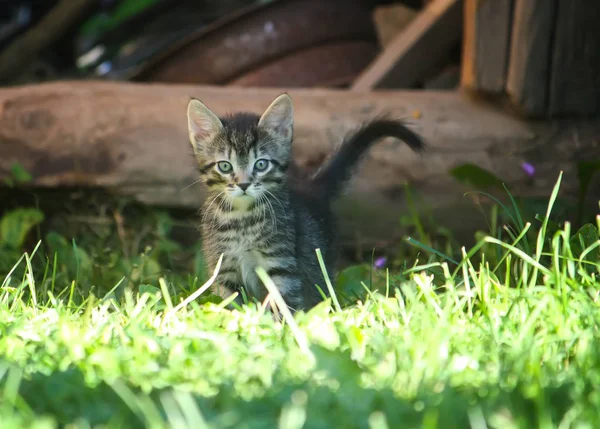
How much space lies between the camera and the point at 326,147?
207 inches

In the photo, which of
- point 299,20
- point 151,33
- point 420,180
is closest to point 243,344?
point 420,180

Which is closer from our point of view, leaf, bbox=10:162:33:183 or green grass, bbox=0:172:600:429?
green grass, bbox=0:172:600:429

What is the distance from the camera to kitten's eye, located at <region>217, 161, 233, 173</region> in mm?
3752

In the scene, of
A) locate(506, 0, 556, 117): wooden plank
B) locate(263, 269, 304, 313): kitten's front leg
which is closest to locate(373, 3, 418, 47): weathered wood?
locate(506, 0, 556, 117): wooden plank

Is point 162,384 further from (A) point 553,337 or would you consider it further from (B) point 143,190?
(B) point 143,190

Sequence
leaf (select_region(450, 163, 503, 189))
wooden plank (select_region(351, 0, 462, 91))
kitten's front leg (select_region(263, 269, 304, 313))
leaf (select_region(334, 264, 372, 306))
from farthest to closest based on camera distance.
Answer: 1. wooden plank (select_region(351, 0, 462, 91))
2. leaf (select_region(450, 163, 503, 189))
3. kitten's front leg (select_region(263, 269, 304, 313))
4. leaf (select_region(334, 264, 372, 306))

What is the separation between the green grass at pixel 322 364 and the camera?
1.91m

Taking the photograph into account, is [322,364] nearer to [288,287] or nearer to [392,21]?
[288,287]

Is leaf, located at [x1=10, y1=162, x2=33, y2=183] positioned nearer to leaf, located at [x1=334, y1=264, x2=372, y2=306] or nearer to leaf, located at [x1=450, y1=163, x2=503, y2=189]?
leaf, located at [x1=334, y1=264, x2=372, y2=306]

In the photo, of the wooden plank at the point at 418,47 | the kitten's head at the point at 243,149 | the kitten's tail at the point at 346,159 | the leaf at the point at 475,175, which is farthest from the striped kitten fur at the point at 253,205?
the wooden plank at the point at 418,47

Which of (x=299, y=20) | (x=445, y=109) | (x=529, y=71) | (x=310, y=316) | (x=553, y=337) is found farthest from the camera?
(x=299, y=20)

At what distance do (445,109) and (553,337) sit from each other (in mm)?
3111

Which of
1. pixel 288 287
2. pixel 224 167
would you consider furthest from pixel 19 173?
pixel 288 287

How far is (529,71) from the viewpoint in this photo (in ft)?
16.5
